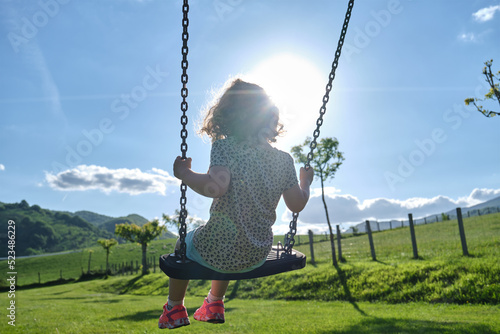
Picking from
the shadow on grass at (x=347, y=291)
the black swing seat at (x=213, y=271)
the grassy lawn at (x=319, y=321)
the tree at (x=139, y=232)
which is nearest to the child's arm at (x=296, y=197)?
the black swing seat at (x=213, y=271)

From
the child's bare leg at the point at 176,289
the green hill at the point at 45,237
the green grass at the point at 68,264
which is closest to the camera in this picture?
the child's bare leg at the point at 176,289

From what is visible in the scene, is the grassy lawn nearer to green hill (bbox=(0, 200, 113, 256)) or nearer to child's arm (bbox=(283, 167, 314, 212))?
child's arm (bbox=(283, 167, 314, 212))

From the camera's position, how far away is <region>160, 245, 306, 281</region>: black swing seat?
2.25 m

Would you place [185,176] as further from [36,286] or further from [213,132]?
[36,286]

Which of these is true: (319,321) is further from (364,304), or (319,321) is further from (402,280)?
(402,280)

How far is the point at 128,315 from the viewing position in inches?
482

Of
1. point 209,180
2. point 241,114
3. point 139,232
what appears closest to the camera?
point 209,180

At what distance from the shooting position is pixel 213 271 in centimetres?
233

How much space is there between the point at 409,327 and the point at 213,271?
7.21 metres

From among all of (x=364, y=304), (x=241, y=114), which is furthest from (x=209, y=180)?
(x=364, y=304)

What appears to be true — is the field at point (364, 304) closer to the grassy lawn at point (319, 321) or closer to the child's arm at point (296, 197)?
the grassy lawn at point (319, 321)

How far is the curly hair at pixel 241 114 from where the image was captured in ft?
8.09

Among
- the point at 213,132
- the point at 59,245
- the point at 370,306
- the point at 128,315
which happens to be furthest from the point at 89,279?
the point at 59,245

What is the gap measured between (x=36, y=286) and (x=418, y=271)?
42214 mm
